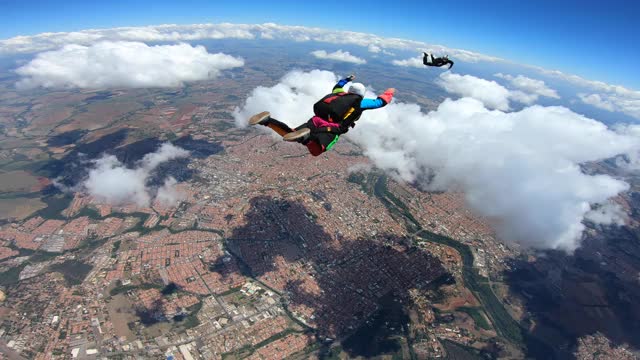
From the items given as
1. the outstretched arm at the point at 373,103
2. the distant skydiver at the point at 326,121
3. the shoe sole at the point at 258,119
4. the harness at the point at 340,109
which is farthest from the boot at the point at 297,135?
the outstretched arm at the point at 373,103

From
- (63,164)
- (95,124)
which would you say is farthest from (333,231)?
(95,124)

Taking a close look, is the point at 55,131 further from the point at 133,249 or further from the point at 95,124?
the point at 133,249

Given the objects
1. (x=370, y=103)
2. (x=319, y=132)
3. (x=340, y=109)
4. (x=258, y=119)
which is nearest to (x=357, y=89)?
(x=370, y=103)

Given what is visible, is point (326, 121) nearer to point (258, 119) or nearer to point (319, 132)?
point (319, 132)

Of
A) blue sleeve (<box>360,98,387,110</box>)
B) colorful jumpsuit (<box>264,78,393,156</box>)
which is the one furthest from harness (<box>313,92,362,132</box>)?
blue sleeve (<box>360,98,387,110</box>)

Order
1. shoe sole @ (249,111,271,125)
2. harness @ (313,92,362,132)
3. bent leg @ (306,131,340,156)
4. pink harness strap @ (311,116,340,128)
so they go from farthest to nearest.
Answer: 1. harness @ (313,92,362,132)
2. shoe sole @ (249,111,271,125)
3. pink harness strap @ (311,116,340,128)
4. bent leg @ (306,131,340,156)

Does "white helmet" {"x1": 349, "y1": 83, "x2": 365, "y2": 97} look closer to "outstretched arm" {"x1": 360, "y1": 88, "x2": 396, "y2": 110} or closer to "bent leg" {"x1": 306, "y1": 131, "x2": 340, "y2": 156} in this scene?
"outstretched arm" {"x1": 360, "y1": 88, "x2": 396, "y2": 110}

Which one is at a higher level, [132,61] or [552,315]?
[132,61]

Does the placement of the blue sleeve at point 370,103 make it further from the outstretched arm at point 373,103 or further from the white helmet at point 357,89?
the white helmet at point 357,89

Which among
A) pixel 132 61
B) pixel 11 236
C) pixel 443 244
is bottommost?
pixel 11 236
